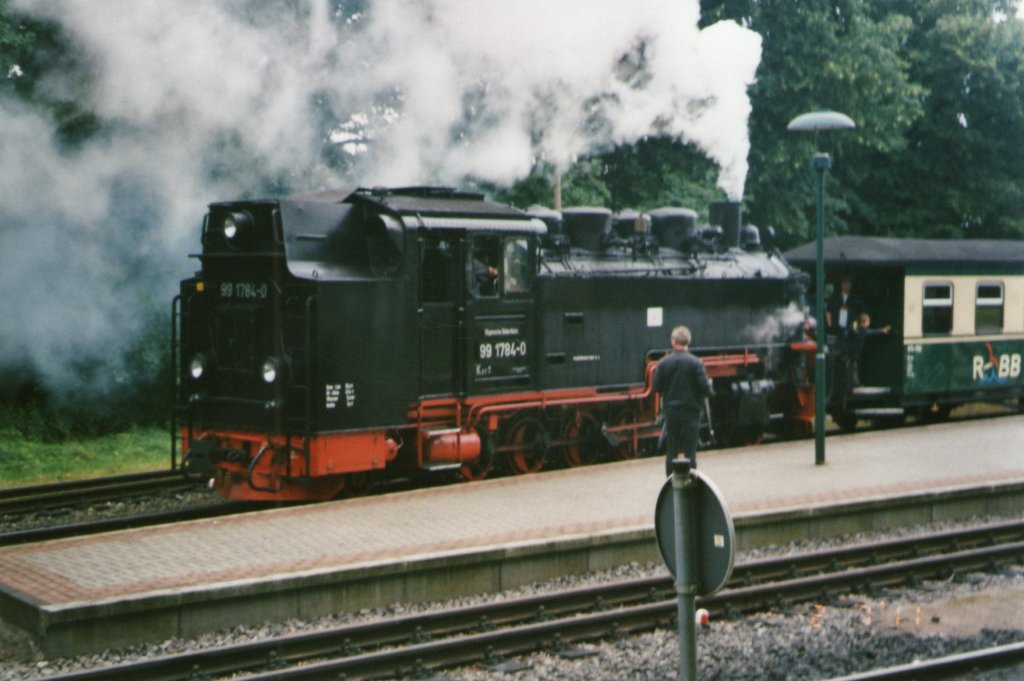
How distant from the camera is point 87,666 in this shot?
7.29 metres

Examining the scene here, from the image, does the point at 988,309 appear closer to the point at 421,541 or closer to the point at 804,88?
the point at 804,88

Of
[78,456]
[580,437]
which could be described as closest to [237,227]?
[580,437]

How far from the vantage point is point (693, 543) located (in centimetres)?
456

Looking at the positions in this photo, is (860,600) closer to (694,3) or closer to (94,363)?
(694,3)

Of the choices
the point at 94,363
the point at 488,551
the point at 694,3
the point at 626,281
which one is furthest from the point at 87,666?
the point at 694,3

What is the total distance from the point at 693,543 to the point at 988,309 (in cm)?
1606

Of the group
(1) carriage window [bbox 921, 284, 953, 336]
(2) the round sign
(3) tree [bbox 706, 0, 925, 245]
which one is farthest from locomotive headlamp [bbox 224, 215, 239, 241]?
(3) tree [bbox 706, 0, 925, 245]

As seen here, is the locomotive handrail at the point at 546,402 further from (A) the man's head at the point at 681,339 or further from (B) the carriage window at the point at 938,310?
(B) the carriage window at the point at 938,310

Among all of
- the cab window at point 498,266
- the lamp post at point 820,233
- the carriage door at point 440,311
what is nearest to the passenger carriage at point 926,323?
the lamp post at point 820,233

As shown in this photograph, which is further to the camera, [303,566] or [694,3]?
[694,3]

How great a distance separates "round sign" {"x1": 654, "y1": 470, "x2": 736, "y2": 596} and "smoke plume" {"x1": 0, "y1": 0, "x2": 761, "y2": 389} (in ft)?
33.8

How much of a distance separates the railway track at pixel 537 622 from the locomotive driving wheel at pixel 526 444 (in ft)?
12.9

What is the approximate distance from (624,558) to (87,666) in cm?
425

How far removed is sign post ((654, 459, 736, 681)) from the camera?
447cm
